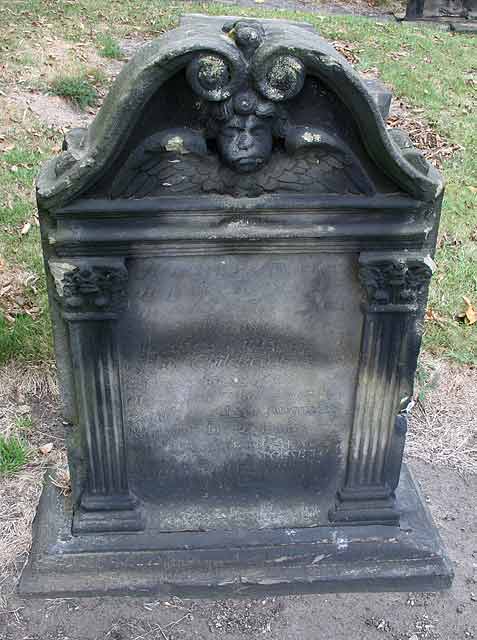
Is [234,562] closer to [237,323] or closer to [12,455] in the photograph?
[237,323]

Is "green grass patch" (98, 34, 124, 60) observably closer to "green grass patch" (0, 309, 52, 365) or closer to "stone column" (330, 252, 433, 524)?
"green grass patch" (0, 309, 52, 365)

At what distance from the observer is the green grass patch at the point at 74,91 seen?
26.3ft

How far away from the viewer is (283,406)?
3109 mm

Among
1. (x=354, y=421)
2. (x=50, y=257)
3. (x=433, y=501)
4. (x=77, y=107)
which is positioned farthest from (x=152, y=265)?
(x=77, y=107)

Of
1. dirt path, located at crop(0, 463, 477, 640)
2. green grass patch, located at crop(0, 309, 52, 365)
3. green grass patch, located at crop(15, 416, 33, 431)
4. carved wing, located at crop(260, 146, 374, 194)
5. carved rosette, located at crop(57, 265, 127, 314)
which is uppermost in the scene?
carved wing, located at crop(260, 146, 374, 194)

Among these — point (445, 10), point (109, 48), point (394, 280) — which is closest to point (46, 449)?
point (394, 280)

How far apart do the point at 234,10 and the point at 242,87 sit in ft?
35.1

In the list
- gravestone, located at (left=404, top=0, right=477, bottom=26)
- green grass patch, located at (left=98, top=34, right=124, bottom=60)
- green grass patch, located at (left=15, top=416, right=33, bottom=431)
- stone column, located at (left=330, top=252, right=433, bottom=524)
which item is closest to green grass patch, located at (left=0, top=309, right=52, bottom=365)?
A: green grass patch, located at (left=15, top=416, right=33, bottom=431)

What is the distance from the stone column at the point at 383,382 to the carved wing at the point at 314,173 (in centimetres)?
30

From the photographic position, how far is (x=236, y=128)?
8.32ft

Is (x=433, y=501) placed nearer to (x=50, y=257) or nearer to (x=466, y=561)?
(x=466, y=561)

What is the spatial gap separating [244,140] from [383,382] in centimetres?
116

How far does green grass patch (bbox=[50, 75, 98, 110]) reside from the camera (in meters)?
8.02

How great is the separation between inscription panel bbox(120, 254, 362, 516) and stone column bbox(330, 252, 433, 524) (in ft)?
0.20
